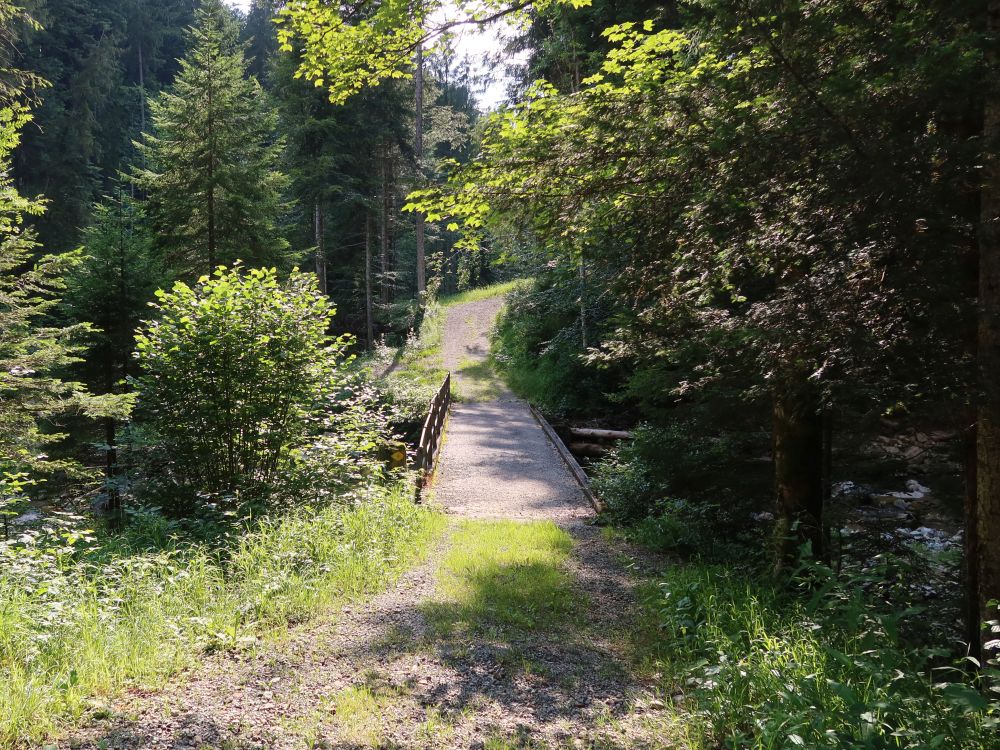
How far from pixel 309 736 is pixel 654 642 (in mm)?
2745

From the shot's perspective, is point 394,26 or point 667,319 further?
point 394,26

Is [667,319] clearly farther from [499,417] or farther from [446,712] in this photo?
[499,417]

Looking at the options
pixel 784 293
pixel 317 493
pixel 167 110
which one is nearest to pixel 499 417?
pixel 317 493

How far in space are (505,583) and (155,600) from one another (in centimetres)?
303

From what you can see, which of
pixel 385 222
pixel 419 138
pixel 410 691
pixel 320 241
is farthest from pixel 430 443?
pixel 419 138

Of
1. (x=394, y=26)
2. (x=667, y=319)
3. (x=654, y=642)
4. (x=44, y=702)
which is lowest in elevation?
(x=654, y=642)

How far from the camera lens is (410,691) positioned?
3979 mm

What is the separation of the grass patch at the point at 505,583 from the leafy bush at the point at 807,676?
0.98 m

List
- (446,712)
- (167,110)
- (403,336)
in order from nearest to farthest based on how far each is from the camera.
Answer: (446,712)
(167,110)
(403,336)

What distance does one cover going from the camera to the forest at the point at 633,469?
335cm

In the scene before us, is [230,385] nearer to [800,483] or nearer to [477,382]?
[800,483]

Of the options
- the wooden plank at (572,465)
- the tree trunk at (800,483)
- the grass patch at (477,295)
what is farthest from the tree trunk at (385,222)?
the tree trunk at (800,483)

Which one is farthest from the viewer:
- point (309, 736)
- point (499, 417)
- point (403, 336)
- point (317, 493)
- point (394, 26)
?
point (403, 336)

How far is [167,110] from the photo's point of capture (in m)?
15.8
